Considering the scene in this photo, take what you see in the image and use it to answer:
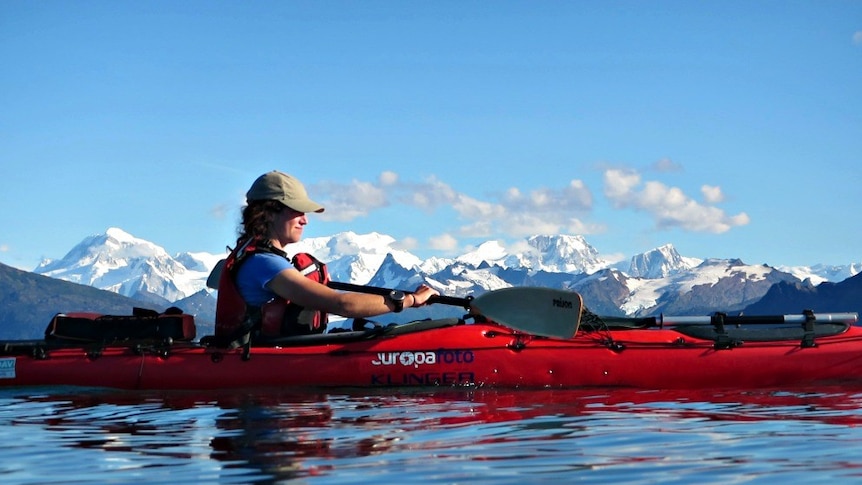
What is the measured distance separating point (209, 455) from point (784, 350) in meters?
7.68

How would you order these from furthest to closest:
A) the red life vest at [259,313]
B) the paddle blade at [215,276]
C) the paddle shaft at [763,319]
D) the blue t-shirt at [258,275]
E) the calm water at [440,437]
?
the paddle blade at [215,276], the paddle shaft at [763,319], the red life vest at [259,313], the blue t-shirt at [258,275], the calm water at [440,437]

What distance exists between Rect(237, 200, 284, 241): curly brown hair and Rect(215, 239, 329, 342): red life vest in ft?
0.53

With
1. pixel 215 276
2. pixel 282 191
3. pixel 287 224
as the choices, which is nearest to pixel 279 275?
pixel 287 224

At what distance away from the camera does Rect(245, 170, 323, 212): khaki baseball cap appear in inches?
476

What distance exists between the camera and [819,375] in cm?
1263

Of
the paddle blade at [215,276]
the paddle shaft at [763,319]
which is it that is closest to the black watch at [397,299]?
the paddle blade at [215,276]

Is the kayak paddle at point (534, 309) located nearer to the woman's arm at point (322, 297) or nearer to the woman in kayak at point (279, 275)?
the woman's arm at point (322, 297)

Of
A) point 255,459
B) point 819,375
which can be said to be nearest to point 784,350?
point 819,375

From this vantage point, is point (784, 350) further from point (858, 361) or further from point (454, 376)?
point (454, 376)

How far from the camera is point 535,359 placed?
1273 centimetres

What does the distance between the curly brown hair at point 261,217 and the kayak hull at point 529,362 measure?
153cm

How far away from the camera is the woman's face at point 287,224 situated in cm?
1221

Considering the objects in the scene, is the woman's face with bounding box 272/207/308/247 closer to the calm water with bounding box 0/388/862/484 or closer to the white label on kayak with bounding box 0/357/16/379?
the calm water with bounding box 0/388/862/484

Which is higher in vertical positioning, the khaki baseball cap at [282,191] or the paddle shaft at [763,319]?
the khaki baseball cap at [282,191]
